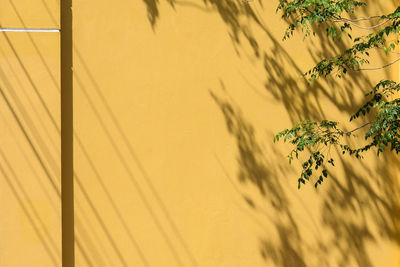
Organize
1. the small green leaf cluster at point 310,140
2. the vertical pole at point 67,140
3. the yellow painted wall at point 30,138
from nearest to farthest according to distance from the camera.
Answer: the small green leaf cluster at point 310,140 → the yellow painted wall at point 30,138 → the vertical pole at point 67,140

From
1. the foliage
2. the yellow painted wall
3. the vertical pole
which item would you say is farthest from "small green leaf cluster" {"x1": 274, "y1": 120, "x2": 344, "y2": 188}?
→ the yellow painted wall

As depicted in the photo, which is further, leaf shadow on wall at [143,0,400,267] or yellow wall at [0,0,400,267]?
leaf shadow on wall at [143,0,400,267]

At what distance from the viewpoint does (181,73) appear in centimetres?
566

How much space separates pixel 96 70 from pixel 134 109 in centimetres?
53

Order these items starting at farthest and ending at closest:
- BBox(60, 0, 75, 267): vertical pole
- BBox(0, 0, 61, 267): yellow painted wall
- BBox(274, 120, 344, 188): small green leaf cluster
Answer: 1. BBox(60, 0, 75, 267): vertical pole
2. BBox(0, 0, 61, 267): yellow painted wall
3. BBox(274, 120, 344, 188): small green leaf cluster

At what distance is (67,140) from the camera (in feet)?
18.0

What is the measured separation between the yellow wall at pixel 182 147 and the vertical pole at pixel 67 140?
7cm

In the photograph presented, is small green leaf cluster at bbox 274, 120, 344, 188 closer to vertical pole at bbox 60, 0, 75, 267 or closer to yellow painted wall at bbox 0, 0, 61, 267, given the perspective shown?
vertical pole at bbox 60, 0, 75, 267

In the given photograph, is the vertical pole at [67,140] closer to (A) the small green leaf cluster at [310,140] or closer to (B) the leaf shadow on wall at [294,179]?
(B) the leaf shadow on wall at [294,179]

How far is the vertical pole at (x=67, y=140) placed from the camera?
18.0ft

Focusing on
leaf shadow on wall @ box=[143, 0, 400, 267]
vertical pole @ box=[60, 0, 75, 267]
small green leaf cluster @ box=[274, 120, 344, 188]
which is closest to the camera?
small green leaf cluster @ box=[274, 120, 344, 188]

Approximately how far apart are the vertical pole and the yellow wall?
0.22 feet

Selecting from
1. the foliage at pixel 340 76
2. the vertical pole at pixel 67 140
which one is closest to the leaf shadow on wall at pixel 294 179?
the foliage at pixel 340 76

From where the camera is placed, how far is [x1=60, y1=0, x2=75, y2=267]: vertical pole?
18.0ft
